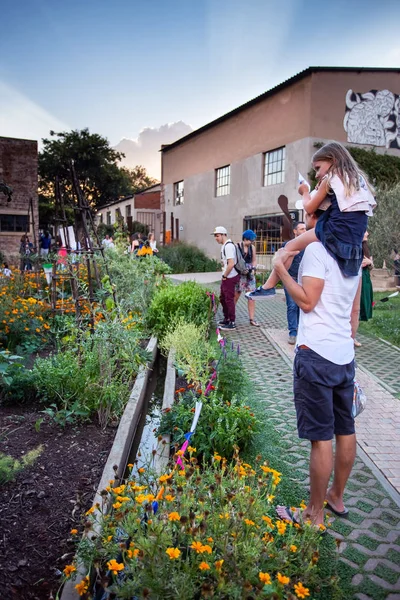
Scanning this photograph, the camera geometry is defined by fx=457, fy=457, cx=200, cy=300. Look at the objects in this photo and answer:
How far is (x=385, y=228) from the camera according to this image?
13.5m

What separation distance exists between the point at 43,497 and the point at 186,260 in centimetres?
2073

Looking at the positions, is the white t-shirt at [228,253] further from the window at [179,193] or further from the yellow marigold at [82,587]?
the window at [179,193]

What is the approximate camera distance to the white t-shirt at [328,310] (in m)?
2.41

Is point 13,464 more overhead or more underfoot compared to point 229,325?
more overhead

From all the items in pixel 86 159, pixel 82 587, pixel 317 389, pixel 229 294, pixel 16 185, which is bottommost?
pixel 82 587

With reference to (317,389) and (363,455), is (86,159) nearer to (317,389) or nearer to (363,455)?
(363,455)

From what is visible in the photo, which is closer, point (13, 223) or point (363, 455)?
point (363, 455)

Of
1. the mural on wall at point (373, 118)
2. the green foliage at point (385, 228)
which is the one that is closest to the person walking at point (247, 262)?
the green foliage at point (385, 228)

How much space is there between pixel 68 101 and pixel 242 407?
10.7 metres

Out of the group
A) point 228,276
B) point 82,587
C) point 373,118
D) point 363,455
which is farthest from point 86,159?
point 82,587

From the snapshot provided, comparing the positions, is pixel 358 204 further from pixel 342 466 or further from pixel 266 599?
pixel 266 599

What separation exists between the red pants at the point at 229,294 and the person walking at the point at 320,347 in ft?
18.8

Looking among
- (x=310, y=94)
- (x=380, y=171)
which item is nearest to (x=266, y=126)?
(x=310, y=94)

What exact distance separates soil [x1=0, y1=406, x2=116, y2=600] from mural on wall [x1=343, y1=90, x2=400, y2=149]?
718 inches
